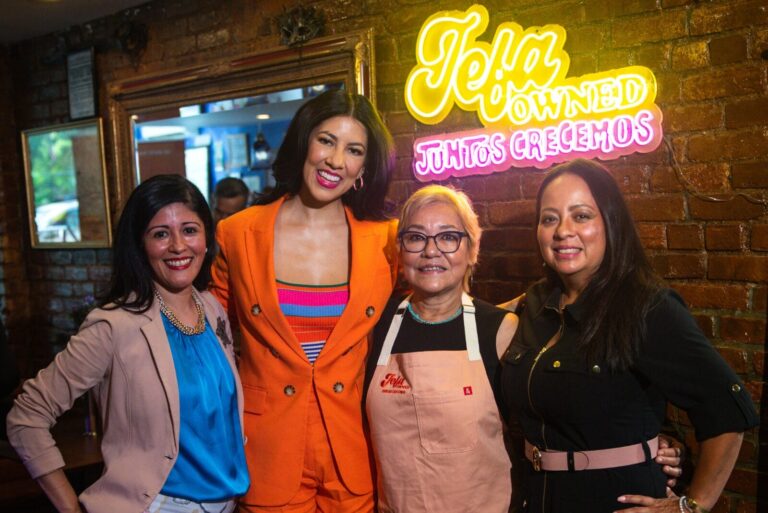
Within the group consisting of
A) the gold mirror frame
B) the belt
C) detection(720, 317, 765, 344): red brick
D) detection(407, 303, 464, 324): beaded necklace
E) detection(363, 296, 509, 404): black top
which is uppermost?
the gold mirror frame

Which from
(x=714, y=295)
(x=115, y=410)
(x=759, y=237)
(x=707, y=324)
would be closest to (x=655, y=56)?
(x=759, y=237)

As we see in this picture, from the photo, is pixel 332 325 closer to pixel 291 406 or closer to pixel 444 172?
pixel 291 406

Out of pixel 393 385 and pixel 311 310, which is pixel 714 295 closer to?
pixel 393 385

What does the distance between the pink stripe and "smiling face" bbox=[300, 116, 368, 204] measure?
345 millimetres

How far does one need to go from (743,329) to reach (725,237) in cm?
33

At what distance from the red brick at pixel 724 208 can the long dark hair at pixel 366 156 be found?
1135 millimetres

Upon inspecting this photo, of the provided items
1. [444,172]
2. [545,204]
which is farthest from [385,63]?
[545,204]

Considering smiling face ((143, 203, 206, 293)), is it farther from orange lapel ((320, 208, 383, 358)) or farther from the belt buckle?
the belt buckle

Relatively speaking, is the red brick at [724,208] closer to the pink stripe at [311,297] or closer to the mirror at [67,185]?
the pink stripe at [311,297]

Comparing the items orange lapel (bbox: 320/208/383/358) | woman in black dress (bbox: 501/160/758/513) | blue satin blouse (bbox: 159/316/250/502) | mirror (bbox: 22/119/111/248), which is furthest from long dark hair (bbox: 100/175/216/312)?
mirror (bbox: 22/119/111/248)

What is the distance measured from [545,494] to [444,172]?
5.12ft

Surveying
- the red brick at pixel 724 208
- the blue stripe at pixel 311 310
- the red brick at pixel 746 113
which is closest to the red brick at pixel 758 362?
the red brick at pixel 724 208

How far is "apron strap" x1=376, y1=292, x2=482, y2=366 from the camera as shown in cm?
200

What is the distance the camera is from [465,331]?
2.03 meters
